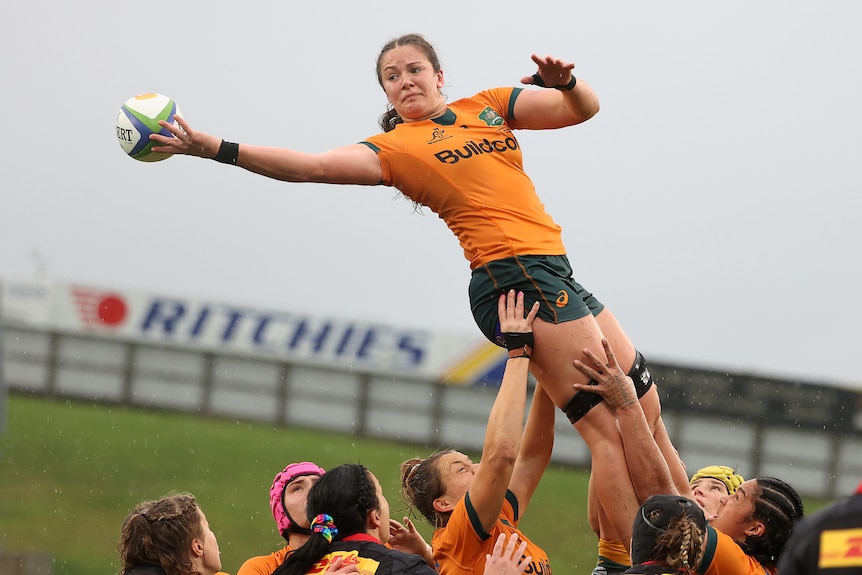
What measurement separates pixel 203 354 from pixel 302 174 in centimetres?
2570

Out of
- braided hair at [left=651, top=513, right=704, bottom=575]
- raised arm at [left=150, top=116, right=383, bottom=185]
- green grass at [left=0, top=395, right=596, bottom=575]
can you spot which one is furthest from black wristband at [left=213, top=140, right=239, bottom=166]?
green grass at [left=0, top=395, right=596, bottom=575]

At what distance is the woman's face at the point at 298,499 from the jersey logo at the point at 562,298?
1.44 m

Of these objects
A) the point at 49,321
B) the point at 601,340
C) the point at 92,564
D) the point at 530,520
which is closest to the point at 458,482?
the point at 601,340

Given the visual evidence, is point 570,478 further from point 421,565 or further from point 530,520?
point 421,565

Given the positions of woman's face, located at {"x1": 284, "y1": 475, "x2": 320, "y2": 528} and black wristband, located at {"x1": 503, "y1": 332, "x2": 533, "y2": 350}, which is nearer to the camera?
black wristband, located at {"x1": 503, "y1": 332, "x2": 533, "y2": 350}

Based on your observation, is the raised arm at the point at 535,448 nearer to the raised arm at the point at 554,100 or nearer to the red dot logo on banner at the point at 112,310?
the raised arm at the point at 554,100

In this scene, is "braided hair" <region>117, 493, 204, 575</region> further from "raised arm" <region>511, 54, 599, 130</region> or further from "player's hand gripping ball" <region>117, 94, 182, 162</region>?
"raised arm" <region>511, 54, 599, 130</region>

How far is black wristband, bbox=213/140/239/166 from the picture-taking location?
5.00 meters

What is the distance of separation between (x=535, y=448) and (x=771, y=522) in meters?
1.34

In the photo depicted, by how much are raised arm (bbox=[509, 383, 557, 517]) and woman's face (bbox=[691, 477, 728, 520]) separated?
0.75 metres

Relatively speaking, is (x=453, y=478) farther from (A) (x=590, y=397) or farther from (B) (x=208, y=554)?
(B) (x=208, y=554)

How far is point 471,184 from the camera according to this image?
534 cm

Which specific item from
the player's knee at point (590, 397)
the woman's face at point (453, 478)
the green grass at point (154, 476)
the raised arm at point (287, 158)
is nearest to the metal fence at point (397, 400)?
the green grass at point (154, 476)

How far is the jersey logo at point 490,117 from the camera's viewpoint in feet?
18.2
